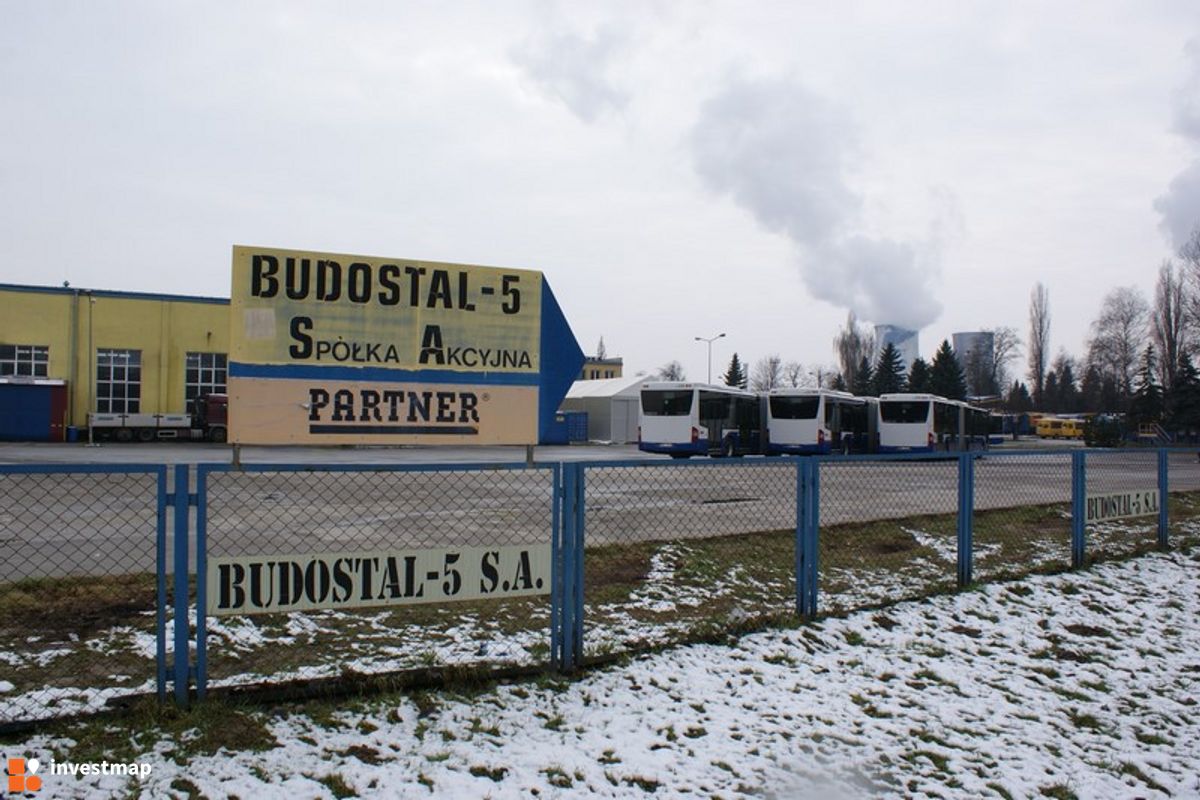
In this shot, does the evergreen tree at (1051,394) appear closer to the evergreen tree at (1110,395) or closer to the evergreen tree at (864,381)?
the evergreen tree at (1110,395)

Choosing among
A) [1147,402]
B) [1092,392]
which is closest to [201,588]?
[1147,402]

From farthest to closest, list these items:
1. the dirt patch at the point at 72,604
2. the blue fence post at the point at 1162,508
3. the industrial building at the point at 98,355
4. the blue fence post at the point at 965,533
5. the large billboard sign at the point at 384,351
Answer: the industrial building at the point at 98,355 → the blue fence post at the point at 1162,508 → the blue fence post at the point at 965,533 → the dirt patch at the point at 72,604 → the large billboard sign at the point at 384,351

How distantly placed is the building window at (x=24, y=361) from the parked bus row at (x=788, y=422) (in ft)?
108

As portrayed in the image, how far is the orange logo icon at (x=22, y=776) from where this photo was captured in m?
3.53

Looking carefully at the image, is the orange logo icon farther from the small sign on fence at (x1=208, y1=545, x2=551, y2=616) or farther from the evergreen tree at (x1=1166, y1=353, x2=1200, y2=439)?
the evergreen tree at (x1=1166, y1=353, x2=1200, y2=439)

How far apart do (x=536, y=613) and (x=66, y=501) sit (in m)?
12.4

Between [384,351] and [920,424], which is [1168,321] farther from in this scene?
Result: [384,351]

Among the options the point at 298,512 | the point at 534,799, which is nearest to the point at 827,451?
the point at 298,512

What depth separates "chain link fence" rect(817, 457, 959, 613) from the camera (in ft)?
24.2

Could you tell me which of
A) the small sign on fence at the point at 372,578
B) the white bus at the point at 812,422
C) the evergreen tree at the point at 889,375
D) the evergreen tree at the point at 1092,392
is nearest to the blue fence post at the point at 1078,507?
the small sign on fence at the point at 372,578

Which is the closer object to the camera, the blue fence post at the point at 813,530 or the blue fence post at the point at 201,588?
the blue fence post at the point at 201,588

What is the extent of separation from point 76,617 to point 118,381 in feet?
147

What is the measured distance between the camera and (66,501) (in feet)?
48.4

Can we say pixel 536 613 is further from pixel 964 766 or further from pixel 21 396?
pixel 21 396
